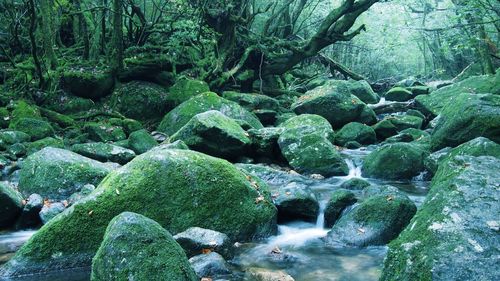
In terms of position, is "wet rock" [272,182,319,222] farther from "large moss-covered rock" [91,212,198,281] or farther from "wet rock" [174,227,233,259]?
"large moss-covered rock" [91,212,198,281]

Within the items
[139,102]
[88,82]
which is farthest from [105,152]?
[88,82]

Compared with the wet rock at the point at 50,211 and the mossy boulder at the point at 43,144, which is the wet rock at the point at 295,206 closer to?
the wet rock at the point at 50,211

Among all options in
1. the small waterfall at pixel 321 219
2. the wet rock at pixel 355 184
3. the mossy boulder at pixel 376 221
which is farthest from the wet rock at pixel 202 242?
the wet rock at pixel 355 184

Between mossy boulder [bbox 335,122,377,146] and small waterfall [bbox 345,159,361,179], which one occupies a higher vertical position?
mossy boulder [bbox 335,122,377,146]

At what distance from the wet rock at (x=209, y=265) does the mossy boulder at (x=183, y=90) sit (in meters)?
11.0

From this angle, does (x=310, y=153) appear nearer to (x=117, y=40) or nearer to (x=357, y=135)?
A: (x=357, y=135)

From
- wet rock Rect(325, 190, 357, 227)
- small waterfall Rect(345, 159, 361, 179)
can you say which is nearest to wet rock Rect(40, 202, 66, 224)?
wet rock Rect(325, 190, 357, 227)

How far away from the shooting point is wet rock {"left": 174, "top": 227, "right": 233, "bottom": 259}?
16.3 ft

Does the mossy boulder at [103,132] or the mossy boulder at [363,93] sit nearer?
the mossy boulder at [103,132]

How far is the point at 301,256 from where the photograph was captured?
5758 mm

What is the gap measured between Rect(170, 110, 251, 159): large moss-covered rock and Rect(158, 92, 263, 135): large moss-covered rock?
2.69 meters

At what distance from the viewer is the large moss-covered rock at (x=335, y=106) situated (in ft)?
49.4

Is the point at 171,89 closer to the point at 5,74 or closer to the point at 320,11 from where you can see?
the point at 5,74

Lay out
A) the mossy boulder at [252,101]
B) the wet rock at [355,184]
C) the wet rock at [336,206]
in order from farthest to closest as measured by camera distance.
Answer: the mossy boulder at [252,101] → the wet rock at [355,184] → the wet rock at [336,206]
